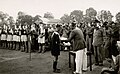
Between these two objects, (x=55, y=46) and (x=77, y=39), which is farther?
(x=55, y=46)

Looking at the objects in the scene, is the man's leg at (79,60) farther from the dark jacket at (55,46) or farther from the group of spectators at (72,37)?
the dark jacket at (55,46)

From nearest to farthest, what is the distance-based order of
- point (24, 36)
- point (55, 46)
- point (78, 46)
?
point (78, 46) → point (55, 46) → point (24, 36)

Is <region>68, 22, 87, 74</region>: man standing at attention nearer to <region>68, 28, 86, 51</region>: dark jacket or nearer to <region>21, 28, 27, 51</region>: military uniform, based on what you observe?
<region>68, 28, 86, 51</region>: dark jacket

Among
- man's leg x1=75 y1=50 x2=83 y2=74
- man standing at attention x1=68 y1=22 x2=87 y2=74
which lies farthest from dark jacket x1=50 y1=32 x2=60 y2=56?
man's leg x1=75 y1=50 x2=83 y2=74

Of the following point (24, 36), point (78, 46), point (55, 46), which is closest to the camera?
point (78, 46)

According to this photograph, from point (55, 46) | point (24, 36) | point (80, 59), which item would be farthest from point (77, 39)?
point (24, 36)

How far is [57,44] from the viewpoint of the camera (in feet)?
23.6

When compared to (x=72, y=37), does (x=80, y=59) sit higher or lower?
lower

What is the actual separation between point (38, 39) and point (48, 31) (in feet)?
2.45

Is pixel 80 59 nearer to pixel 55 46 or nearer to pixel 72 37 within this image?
pixel 72 37

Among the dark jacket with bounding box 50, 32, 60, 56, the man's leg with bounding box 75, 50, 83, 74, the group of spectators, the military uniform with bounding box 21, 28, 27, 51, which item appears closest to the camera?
the man's leg with bounding box 75, 50, 83, 74

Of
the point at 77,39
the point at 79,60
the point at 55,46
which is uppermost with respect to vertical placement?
the point at 77,39

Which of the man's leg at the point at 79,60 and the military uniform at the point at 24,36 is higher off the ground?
the military uniform at the point at 24,36

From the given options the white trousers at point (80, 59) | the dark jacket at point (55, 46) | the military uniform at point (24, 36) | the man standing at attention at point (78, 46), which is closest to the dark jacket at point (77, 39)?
the man standing at attention at point (78, 46)
